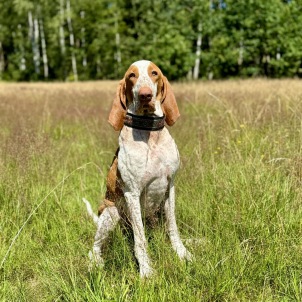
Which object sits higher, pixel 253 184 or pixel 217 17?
pixel 217 17

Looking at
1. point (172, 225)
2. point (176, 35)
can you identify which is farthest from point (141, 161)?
point (176, 35)

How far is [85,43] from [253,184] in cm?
3220

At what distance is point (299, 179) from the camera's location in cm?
275

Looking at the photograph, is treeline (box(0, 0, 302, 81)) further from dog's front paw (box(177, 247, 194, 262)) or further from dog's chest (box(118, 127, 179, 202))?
dog's front paw (box(177, 247, 194, 262))

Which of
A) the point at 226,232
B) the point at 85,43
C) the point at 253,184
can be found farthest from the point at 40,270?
the point at 85,43

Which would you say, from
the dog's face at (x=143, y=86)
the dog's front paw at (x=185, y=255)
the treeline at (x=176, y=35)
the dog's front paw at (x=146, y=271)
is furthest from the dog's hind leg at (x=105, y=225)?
the treeline at (x=176, y=35)

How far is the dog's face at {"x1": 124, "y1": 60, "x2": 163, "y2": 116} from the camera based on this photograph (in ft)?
7.20

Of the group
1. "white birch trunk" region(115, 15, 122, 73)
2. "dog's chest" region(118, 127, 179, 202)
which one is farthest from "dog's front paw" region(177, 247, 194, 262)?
"white birch trunk" region(115, 15, 122, 73)

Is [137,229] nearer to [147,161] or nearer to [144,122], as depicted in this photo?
[147,161]

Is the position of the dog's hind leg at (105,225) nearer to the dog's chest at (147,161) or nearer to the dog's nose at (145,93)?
the dog's chest at (147,161)

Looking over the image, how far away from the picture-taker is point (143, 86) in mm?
2143

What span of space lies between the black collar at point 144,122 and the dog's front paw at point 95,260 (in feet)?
2.89

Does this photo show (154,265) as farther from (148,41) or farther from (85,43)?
(85,43)

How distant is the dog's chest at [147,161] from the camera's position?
227cm
